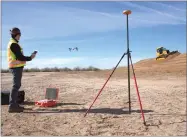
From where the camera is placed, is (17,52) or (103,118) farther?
(17,52)

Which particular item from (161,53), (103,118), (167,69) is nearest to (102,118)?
(103,118)

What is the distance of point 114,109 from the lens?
6.41 metres

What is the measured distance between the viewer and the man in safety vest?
6.27 metres

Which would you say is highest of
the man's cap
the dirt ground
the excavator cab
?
the excavator cab

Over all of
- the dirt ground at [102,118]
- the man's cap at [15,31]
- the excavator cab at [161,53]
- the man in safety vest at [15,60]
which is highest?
the excavator cab at [161,53]

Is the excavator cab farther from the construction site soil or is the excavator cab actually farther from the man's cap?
the man's cap

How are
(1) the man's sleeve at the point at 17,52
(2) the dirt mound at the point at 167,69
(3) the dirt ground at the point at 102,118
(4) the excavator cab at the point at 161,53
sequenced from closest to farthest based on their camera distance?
(3) the dirt ground at the point at 102,118 → (1) the man's sleeve at the point at 17,52 → (2) the dirt mound at the point at 167,69 → (4) the excavator cab at the point at 161,53

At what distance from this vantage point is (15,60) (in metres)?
6.32

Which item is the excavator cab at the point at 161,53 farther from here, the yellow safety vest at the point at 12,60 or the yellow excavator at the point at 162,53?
the yellow safety vest at the point at 12,60

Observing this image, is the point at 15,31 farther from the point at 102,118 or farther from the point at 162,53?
the point at 162,53

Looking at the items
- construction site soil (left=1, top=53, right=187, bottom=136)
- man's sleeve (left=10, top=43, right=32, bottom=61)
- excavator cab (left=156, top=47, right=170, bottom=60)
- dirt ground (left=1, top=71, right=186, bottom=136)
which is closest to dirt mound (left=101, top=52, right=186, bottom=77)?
excavator cab (left=156, top=47, right=170, bottom=60)

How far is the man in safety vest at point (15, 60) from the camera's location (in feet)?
20.6

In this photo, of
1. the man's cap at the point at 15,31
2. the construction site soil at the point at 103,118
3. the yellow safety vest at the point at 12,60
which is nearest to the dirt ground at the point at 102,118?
the construction site soil at the point at 103,118

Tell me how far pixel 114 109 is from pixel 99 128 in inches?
63.8
